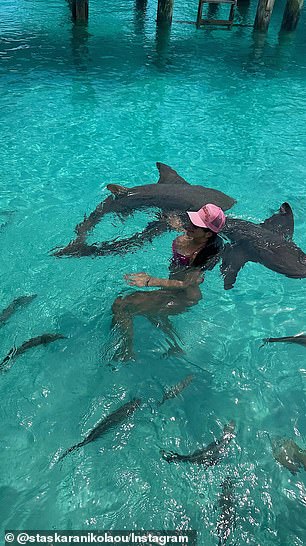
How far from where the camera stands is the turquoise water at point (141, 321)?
3918 millimetres

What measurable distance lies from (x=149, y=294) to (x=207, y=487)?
225 centimetres

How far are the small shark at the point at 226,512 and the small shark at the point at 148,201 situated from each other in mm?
4162

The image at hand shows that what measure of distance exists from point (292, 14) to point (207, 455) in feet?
63.6

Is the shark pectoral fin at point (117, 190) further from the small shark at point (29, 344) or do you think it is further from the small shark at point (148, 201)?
the small shark at point (29, 344)

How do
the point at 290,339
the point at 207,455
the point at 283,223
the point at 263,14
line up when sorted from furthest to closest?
the point at 263,14 < the point at 283,223 < the point at 290,339 < the point at 207,455

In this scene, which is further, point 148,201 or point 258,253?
point 148,201

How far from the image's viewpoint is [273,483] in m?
4.04

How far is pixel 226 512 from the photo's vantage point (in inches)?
148

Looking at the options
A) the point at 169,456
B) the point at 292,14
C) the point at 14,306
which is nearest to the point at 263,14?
the point at 292,14

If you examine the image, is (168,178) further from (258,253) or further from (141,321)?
(141,321)

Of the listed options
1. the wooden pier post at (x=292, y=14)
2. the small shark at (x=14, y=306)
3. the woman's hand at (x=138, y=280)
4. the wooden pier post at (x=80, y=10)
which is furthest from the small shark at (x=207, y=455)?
the wooden pier post at (x=292, y=14)

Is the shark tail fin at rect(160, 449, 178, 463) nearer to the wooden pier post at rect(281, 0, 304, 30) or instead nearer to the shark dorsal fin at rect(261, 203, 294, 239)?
the shark dorsal fin at rect(261, 203, 294, 239)

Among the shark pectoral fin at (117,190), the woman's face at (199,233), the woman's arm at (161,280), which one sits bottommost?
the shark pectoral fin at (117,190)

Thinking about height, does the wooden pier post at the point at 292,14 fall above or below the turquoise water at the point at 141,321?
above
